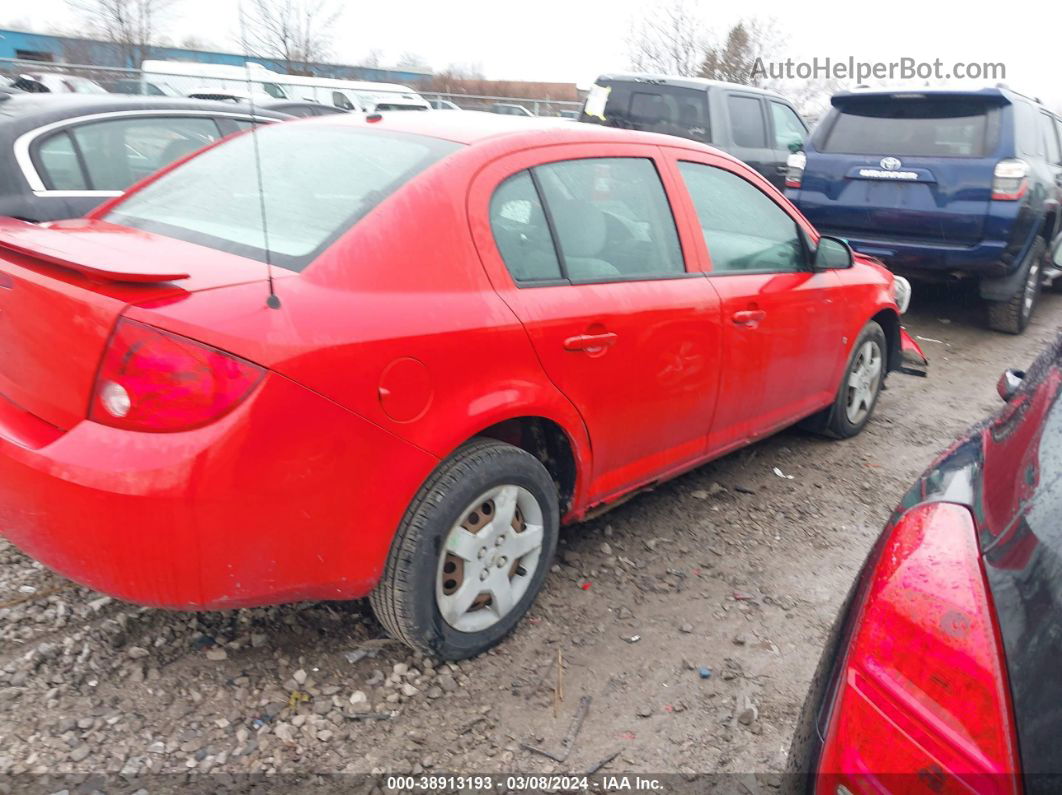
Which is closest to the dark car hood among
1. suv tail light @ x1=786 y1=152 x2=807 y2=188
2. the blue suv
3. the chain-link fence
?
the blue suv

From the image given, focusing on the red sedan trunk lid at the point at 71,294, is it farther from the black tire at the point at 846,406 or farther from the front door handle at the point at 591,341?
the black tire at the point at 846,406

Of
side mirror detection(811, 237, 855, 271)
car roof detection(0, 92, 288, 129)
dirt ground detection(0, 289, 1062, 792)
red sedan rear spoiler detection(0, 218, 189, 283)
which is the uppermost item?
car roof detection(0, 92, 288, 129)

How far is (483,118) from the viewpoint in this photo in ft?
10.3

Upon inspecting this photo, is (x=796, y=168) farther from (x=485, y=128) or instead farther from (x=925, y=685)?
(x=925, y=685)

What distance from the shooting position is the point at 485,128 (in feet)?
9.45

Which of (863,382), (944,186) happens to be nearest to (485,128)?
(863,382)

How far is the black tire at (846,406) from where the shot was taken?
14.8 ft

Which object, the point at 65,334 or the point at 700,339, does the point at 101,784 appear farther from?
the point at 700,339

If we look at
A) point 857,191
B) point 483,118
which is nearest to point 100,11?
point 857,191

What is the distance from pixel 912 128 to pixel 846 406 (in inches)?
141

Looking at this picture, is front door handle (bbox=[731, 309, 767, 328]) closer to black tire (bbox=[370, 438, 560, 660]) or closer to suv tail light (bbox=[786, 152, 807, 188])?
black tire (bbox=[370, 438, 560, 660])

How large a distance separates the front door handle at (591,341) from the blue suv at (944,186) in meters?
4.92

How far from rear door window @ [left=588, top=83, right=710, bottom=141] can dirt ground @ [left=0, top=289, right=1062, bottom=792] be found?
679 centimetres

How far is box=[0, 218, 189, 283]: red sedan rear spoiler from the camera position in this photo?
2.06 meters
